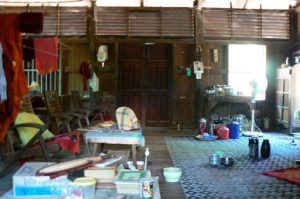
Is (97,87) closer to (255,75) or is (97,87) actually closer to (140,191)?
(255,75)

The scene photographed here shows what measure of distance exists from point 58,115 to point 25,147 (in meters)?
1.61

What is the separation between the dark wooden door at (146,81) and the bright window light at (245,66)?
5.18 ft

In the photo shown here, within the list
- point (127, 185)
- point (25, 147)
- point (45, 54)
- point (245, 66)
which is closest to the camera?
point (127, 185)

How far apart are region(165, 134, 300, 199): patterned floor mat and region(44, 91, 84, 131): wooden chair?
1649 millimetres

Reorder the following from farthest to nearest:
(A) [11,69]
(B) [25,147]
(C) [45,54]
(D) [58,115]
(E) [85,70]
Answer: (E) [85,70] → (C) [45,54] → (D) [58,115] → (B) [25,147] → (A) [11,69]

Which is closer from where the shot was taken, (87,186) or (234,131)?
(87,186)

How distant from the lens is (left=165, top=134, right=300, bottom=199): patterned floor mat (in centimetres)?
401

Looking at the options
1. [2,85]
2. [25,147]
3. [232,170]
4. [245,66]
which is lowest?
[232,170]

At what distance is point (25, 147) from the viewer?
4.13m

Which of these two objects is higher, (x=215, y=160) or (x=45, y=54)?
(x=45, y=54)

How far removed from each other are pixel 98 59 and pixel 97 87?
65 cm

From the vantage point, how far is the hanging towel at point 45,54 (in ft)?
20.2

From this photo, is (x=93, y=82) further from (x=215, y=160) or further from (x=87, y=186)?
(x=87, y=186)

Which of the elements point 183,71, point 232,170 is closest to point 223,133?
point 183,71
